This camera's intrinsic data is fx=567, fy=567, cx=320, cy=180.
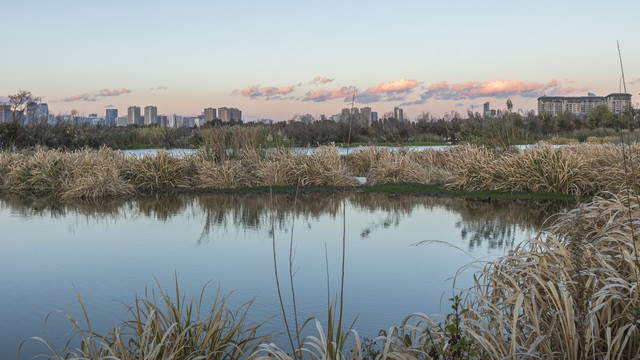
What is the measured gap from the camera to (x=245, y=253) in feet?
20.7

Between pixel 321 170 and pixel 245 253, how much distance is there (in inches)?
264

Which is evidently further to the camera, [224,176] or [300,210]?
[224,176]

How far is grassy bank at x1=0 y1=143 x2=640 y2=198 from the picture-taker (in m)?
10.9

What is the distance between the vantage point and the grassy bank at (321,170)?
10914 millimetres

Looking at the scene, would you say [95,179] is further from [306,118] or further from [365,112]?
[306,118]

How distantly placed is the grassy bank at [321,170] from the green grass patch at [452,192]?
4 centimetres

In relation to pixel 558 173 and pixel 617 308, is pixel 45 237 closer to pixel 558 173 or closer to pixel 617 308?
pixel 617 308

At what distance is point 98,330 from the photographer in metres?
4.01

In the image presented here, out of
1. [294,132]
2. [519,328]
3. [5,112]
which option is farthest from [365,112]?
[5,112]

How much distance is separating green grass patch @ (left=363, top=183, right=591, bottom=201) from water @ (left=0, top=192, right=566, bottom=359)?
480 mm

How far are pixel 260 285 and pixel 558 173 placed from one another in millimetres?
7713

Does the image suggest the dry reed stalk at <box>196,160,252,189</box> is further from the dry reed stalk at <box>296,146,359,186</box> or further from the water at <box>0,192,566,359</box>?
the water at <box>0,192,566,359</box>

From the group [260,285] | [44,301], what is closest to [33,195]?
[44,301]

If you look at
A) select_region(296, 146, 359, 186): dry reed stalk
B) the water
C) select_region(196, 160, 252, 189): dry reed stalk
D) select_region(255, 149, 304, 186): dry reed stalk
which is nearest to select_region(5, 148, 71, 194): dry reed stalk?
the water
